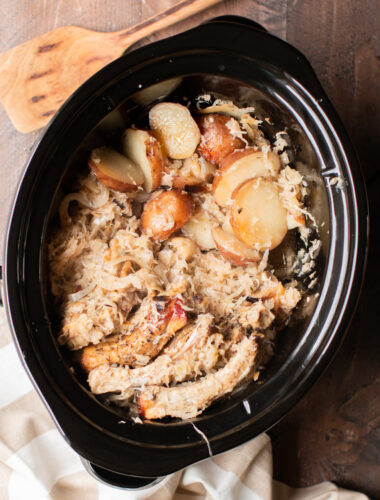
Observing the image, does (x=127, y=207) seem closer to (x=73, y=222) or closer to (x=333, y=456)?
(x=73, y=222)

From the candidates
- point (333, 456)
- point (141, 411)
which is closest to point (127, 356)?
point (141, 411)

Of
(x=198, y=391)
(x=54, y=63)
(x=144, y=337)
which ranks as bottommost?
(x=198, y=391)

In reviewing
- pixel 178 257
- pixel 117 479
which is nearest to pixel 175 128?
pixel 178 257

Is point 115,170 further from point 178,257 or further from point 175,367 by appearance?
point 175,367

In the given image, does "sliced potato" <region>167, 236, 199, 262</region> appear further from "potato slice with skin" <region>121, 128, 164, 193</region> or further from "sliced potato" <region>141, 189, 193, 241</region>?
"potato slice with skin" <region>121, 128, 164, 193</region>

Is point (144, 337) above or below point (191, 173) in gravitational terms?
below

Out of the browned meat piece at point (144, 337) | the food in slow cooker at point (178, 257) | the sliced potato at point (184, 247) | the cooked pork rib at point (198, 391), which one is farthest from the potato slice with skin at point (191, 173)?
the cooked pork rib at point (198, 391)
